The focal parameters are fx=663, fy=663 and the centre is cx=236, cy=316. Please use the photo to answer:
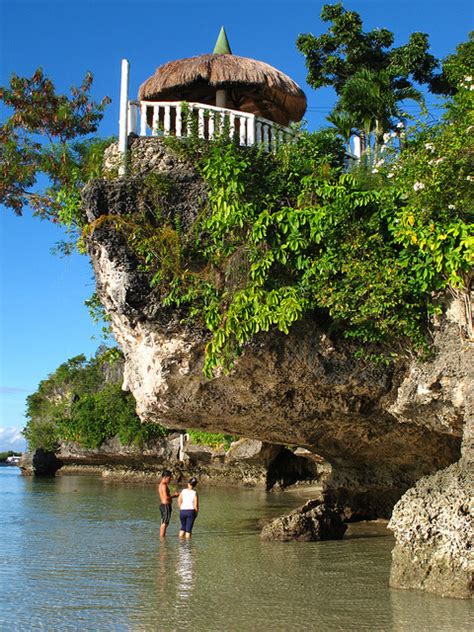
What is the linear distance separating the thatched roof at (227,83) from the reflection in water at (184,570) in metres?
8.61

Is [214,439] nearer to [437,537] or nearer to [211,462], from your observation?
[211,462]

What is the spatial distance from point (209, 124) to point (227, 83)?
2.24 metres

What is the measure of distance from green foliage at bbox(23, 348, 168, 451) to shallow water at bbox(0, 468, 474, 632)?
55.2 ft

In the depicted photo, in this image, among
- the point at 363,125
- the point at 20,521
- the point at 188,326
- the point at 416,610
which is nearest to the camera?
the point at 416,610

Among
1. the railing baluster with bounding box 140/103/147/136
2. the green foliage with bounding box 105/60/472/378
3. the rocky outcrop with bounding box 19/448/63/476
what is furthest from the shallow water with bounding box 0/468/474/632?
the rocky outcrop with bounding box 19/448/63/476

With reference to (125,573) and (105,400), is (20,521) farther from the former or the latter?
(105,400)

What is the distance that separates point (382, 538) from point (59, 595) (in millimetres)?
6827

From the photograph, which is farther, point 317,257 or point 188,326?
point 188,326

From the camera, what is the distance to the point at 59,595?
8.03 m

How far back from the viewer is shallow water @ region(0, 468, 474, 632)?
685 cm

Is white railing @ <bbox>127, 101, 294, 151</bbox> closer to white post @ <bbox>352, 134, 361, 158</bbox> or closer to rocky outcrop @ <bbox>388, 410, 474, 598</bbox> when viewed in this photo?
white post @ <bbox>352, 134, 361, 158</bbox>

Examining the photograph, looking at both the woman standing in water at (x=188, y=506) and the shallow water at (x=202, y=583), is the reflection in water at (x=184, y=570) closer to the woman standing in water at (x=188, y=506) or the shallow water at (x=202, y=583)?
the shallow water at (x=202, y=583)

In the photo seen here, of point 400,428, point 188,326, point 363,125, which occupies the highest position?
point 363,125

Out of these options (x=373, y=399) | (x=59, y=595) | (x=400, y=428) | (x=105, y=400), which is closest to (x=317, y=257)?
(x=373, y=399)
